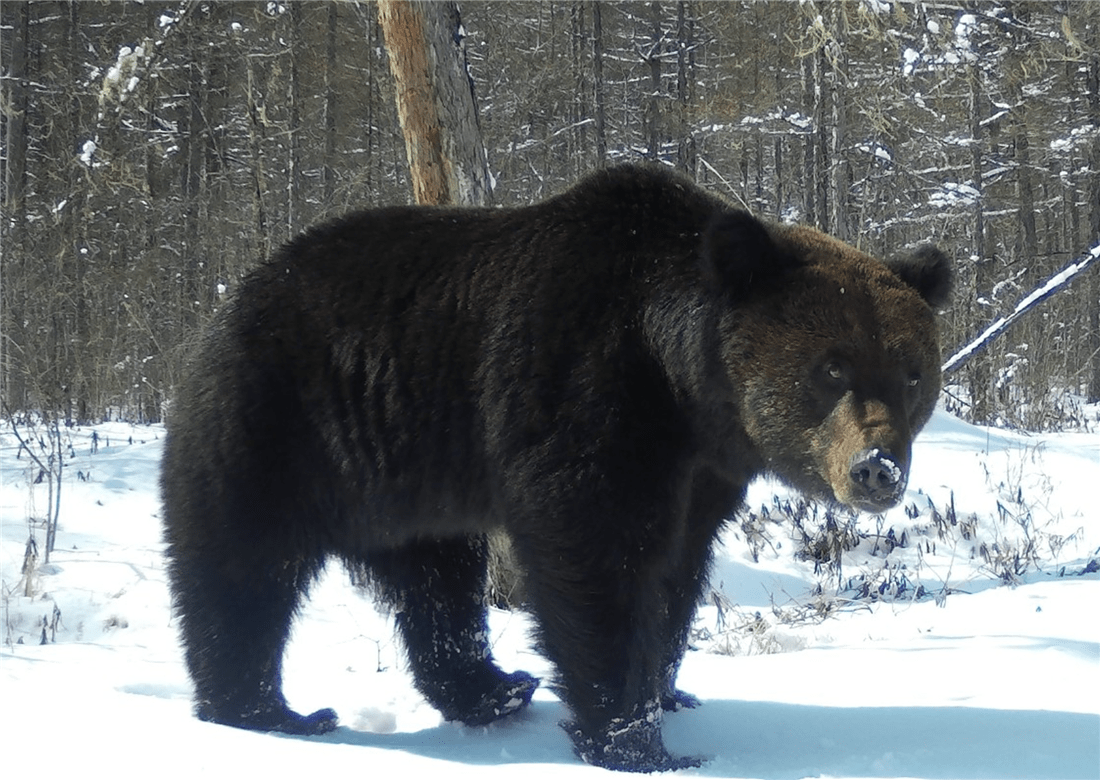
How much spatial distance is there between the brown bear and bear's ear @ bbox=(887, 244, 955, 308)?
0.01 metres

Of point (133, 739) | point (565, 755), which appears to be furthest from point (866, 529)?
point (133, 739)

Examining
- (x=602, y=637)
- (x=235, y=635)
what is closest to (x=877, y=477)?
(x=602, y=637)

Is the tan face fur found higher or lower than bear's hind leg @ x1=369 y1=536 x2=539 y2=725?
higher

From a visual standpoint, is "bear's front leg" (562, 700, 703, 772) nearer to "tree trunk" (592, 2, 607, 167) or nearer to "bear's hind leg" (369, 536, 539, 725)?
"bear's hind leg" (369, 536, 539, 725)

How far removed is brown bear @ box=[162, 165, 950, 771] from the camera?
3.51 metres

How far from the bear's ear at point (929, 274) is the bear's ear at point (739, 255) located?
1.54ft

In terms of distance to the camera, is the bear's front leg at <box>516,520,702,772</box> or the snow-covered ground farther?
the bear's front leg at <box>516,520,702,772</box>

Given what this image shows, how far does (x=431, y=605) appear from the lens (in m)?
4.40

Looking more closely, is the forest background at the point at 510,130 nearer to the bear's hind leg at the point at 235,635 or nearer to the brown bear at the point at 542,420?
the brown bear at the point at 542,420

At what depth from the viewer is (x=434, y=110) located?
21.0 feet

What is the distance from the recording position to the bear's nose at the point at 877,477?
10.7 ft

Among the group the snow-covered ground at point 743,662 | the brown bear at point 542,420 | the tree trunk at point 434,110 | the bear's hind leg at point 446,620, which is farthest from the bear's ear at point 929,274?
the tree trunk at point 434,110

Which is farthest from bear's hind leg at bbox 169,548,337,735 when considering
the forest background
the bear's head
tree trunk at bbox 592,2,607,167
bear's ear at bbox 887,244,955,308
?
tree trunk at bbox 592,2,607,167

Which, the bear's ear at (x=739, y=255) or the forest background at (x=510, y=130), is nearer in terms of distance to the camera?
the bear's ear at (x=739, y=255)
